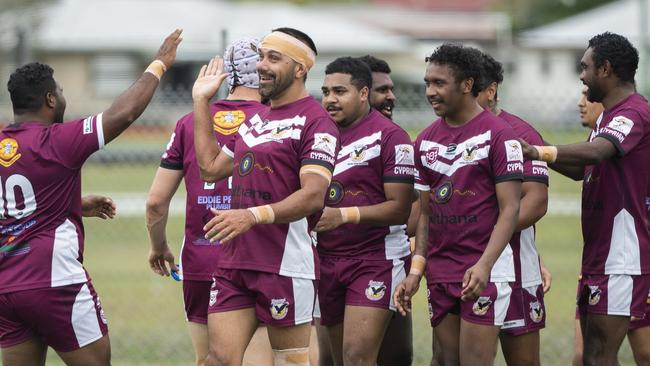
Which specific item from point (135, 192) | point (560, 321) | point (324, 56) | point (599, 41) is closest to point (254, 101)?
point (599, 41)

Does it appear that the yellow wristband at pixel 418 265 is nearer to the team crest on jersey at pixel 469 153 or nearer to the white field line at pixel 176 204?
the team crest on jersey at pixel 469 153

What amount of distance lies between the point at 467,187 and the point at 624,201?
3.60ft

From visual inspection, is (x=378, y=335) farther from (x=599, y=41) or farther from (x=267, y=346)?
(x=599, y=41)

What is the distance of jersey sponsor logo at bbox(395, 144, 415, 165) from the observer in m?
7.50

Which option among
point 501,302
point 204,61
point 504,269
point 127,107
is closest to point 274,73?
point 127,107

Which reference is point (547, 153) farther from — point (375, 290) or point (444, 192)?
point (375, 290)

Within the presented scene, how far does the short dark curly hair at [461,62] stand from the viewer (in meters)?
7.05

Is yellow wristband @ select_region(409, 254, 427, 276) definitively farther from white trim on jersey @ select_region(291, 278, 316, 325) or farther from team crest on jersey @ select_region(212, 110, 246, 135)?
team crest on jersey @ select_region(212, 110, 246, 135)

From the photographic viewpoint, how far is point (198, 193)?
7.73m

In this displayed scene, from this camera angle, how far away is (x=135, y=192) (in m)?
18.9

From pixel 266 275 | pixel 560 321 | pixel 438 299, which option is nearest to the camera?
pixel 266 275

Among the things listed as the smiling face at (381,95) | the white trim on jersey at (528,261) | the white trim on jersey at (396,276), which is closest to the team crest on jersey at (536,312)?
the white trim on jersey at (528,261)

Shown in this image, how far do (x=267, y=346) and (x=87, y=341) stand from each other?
1.21 metres

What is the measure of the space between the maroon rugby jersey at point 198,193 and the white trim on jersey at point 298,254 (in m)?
1.11
